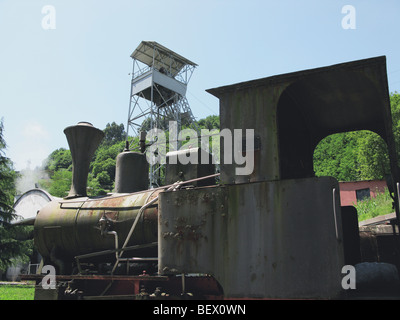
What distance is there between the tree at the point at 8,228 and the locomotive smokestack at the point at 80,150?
9.89 metres

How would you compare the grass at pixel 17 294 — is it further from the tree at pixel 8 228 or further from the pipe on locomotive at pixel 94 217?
the pipe on locomotive at pixel 94 217

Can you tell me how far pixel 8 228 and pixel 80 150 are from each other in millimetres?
10682

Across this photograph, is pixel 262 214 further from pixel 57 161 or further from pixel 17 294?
pixel 57 161

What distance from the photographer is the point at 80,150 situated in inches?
291

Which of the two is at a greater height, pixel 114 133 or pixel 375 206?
pixel 114 133

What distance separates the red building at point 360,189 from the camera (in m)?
24.2

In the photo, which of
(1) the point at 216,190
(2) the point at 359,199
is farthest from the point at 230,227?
(2) the point at 359,199

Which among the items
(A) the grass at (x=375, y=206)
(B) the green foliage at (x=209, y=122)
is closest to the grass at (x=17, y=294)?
(A) the grass at (x=375, y=206)

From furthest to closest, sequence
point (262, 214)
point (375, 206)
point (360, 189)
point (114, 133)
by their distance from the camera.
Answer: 1. point (114, 133)
2. point (360, 189)
3. point (375, 206)
4. point (262, 214)

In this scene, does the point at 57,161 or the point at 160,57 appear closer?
the point at 160,57

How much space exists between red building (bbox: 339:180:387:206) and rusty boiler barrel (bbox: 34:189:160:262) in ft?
71.4

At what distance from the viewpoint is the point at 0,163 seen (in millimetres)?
16656

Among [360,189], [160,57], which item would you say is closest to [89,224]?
[360,189]
